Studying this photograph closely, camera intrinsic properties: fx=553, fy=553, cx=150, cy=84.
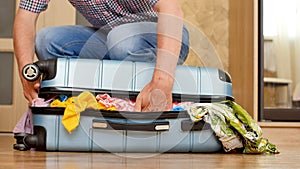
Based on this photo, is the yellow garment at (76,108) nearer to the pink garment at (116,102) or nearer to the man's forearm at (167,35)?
the pink garment at (116,102)

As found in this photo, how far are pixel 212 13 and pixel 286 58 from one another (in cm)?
41

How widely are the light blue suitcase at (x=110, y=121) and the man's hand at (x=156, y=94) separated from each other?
0.03 m

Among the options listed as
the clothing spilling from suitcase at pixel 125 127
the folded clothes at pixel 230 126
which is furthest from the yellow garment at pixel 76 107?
the folded clothes at pixel 230 126

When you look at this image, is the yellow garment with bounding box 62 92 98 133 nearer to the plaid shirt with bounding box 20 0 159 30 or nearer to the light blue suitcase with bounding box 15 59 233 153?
the light blue suitcase with bounding box 15 59 233 153

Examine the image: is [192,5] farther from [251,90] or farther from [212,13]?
[251,90]

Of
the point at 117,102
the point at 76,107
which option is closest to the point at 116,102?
the point at 117,102

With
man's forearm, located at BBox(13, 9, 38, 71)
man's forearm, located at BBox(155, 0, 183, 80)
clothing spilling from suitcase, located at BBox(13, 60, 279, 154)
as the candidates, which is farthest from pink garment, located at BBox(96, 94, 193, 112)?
man's forearm, located at BBox(13, 9, 38, 71)

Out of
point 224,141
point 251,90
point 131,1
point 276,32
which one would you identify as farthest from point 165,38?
point 276,32

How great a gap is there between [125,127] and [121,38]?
10.1 inches

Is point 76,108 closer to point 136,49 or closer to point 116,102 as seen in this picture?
point 116,102

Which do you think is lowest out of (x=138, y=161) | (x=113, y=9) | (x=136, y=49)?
(x=138, y=161)

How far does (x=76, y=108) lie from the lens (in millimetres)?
1301

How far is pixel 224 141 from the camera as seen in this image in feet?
4.49

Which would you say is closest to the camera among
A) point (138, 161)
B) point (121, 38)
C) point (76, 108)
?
point (138, 161)
